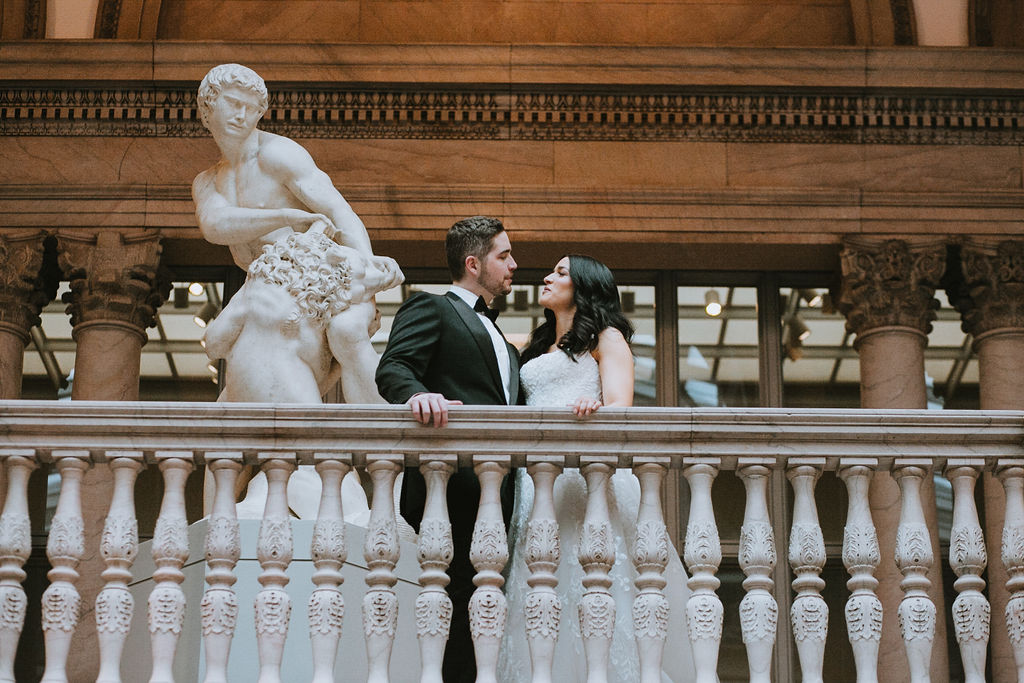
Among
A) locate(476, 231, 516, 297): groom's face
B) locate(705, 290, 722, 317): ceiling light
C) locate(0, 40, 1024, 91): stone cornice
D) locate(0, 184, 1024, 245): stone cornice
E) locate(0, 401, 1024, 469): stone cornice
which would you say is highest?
locate(0, 40, 1024, 91): stone cornice

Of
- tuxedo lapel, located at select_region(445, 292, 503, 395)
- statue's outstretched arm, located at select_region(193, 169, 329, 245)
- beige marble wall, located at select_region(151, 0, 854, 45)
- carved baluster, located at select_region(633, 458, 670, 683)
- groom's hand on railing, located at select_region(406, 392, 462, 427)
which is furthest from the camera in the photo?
beige marble wall, located at select_region(151, 0, 854, 45)

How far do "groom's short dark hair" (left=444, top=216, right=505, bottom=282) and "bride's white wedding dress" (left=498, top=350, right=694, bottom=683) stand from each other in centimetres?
83

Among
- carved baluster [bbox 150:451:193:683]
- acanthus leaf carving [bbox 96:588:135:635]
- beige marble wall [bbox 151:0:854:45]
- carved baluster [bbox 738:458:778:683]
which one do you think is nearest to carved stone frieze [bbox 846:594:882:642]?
carved baluster [bbox 738:458:778:683]

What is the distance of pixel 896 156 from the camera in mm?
15320

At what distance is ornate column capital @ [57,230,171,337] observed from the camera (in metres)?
14.9

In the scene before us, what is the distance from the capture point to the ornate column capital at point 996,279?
1494 centimetres

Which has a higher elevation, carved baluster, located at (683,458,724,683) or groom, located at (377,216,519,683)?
groom, located at (377,216,519,683)

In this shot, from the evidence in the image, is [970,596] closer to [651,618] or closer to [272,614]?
[651,618]

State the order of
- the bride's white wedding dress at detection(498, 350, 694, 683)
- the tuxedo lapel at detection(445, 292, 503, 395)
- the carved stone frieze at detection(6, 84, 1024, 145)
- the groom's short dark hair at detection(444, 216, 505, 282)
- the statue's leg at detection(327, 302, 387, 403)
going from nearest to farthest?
the bride's white wedding dress at detection(498, 350, 694, 683) < the tuxedo lapel at detection(445, 292, 503, 395) < the groom's short dark hair at detection(444, 216, 505, 282) < the statue's leg at detection(327, 302, 387, 403) < the carved stone frieze at detection(6, 84, 1024, 145)

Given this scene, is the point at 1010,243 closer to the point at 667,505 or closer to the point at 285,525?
the point at 667,505

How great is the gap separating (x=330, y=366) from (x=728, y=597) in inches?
258

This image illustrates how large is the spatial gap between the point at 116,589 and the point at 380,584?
3.06 feet

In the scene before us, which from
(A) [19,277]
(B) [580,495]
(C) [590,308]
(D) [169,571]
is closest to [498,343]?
(C) [590,308]

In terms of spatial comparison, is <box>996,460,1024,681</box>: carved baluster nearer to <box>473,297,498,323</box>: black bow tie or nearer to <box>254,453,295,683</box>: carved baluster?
<box>473,297,498,323</box>: black bow tie
